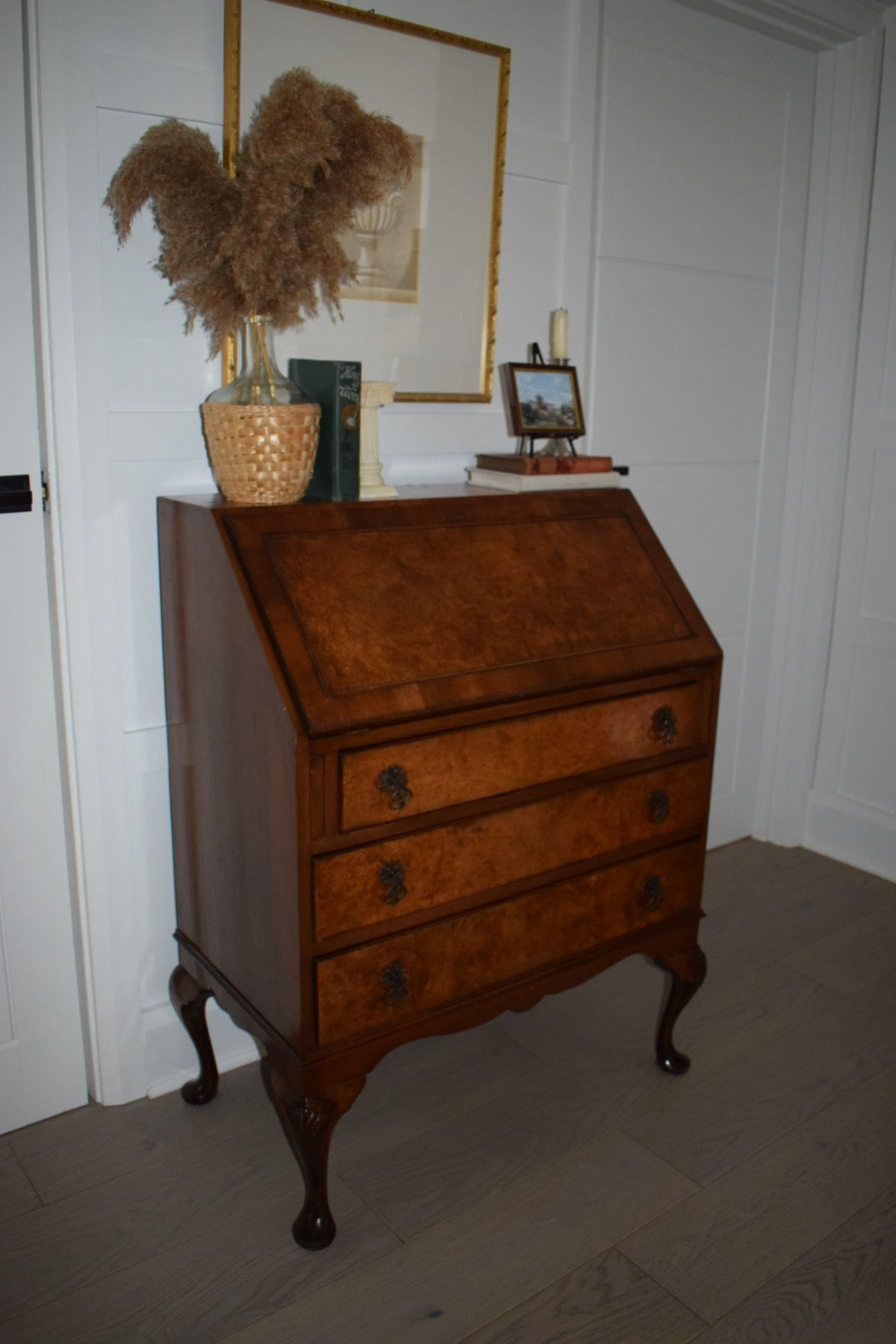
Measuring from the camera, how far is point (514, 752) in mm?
1725

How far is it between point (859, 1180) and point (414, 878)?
101 cm

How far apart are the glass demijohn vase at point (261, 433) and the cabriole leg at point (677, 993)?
3.83ft

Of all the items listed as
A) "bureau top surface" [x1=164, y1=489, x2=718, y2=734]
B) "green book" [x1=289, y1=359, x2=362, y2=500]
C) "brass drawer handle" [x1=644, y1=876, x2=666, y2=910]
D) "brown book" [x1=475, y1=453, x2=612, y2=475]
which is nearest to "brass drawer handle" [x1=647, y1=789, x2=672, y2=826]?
"brass drawer handle" [x1=644, y1=876, x2=666, y2=910]

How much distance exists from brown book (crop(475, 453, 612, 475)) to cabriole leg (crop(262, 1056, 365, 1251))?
115 cm

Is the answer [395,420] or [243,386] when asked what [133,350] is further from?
[395,420]

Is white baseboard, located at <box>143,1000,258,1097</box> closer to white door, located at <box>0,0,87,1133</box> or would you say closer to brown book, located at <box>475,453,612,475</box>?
white door, located at <box>0,0,87,1133</box>

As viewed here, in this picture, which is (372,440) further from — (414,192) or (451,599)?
(414,192)

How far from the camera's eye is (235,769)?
1694 mm

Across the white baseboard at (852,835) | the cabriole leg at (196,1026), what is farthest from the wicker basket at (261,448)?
the white baseboard at (852,835)

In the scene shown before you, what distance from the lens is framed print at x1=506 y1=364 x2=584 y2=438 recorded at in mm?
2199

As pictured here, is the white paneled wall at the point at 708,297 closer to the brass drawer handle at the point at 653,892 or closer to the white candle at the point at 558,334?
the white candle at the point at 558,334

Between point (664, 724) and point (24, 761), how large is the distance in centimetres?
115

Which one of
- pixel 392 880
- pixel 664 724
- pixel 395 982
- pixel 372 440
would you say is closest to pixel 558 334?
pixel 372 440

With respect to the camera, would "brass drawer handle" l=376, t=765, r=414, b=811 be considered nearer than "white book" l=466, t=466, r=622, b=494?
Yes
